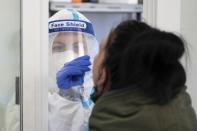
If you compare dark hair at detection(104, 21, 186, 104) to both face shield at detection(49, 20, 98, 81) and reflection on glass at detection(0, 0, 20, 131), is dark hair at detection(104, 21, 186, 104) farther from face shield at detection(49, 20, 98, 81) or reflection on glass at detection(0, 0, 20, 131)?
face shield at detection(49, 20, 98, 81)

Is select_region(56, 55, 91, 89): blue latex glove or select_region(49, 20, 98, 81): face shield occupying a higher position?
select_region(49, 20, 98, 81): face shield

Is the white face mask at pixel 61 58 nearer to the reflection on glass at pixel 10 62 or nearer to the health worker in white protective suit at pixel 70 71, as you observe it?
the health worker in white protective suit at pixel 70 71

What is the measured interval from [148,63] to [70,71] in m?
0.48

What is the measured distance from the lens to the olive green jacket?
67 centimetres

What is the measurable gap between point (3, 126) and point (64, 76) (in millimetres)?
239

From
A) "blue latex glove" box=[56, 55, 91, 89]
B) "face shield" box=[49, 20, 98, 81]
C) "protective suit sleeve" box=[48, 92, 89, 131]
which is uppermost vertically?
"face shield" box=[49, 20, 98, 81]

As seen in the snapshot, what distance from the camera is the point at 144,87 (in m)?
0.68

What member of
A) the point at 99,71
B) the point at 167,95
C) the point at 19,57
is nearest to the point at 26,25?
the point at 19,57

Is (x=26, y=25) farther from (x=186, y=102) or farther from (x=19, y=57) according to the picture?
(x=186, y=102)

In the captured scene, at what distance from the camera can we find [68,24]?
1.26 meters

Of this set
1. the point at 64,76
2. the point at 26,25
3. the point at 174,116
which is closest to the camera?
the point at 174,116

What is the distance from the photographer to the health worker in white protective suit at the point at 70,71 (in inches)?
45.6

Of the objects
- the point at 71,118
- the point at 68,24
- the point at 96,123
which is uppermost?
the point at 68,24

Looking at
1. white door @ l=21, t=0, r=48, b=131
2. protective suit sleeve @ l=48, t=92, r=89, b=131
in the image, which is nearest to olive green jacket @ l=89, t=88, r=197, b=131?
white door @ l=21, t=0, r=48, b=131
